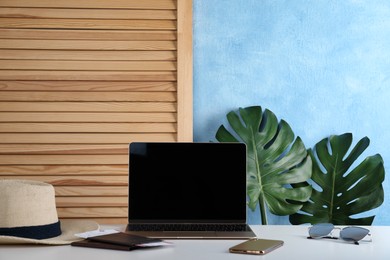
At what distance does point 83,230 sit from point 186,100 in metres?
0.81

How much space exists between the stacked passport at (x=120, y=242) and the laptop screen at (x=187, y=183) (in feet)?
0.96

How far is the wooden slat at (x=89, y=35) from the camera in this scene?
8.25 feet

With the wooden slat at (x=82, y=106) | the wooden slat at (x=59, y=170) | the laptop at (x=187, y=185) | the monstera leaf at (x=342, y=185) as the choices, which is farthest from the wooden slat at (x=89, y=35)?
the monstera leaf at (x=342, y=185)

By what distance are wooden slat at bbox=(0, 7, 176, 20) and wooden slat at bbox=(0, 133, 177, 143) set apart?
45 cm

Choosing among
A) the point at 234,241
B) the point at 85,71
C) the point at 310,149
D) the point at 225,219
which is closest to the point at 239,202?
the point at 225,219

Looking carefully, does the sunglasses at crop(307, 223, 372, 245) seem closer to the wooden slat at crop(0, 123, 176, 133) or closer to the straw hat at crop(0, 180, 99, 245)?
the straw hat at crop(0, 180, 99, 245)

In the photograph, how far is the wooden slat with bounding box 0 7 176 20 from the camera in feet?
8.24

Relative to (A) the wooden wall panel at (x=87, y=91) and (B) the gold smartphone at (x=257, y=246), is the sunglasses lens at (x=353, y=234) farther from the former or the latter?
(A) the wooden wall panel at (x=87, y=91)

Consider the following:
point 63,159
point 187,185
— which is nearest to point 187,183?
point 187,185

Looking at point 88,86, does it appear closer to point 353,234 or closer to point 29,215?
point 29,215

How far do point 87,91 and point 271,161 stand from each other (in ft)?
2.46

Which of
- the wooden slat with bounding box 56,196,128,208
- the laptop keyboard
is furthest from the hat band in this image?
the wooden slat with bounding box 56,196,128,208

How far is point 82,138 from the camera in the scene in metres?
2.53

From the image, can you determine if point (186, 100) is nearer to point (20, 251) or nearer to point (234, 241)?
point (234, 241)
